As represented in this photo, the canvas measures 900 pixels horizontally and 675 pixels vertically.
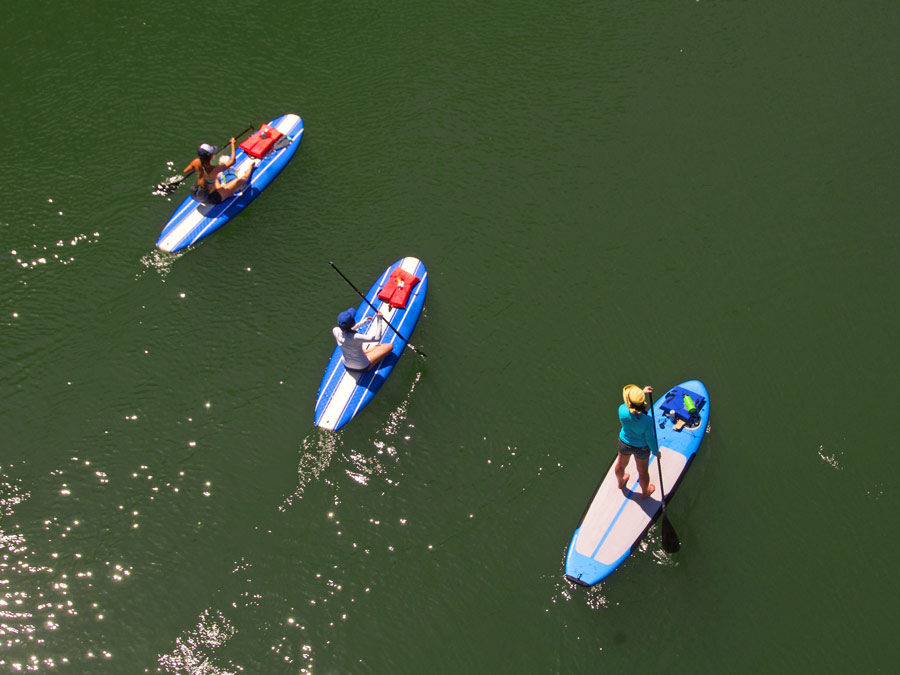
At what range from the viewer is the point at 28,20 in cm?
1703

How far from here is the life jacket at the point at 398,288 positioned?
43.0 feet

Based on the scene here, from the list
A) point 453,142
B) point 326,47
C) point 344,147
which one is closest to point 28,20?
point 326,47

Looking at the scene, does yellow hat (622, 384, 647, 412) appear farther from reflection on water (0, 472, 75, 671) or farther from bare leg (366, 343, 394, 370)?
reflection on water (0, 472, 75, 671)

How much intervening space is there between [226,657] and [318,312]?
5382 millimetres

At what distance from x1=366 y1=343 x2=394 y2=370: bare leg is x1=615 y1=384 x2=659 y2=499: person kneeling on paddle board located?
3.84m

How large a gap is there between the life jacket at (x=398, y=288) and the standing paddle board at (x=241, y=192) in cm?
326

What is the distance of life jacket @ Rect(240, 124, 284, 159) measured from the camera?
48.8 ft

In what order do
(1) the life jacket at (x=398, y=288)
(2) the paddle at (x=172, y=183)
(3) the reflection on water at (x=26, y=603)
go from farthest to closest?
1. (2) the paddle at (x=172, y=183)
2. (1) the life jacket at (x=398, y=288)
3. (3) the reflection on water at (x=26, y=603)

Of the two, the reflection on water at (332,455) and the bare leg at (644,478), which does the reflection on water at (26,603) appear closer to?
the reflection on water at (332,455)

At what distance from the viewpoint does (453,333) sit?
13.1 metres

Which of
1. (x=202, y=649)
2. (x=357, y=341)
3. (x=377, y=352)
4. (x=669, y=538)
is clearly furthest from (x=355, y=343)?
(x=669, y=538)

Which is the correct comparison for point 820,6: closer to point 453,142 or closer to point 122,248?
point 453,142

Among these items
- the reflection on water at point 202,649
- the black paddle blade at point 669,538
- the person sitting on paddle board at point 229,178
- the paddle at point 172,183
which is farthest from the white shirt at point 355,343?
the black paddle blade at point 669,538

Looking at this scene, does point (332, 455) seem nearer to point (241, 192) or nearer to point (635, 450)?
point (635, 450)
